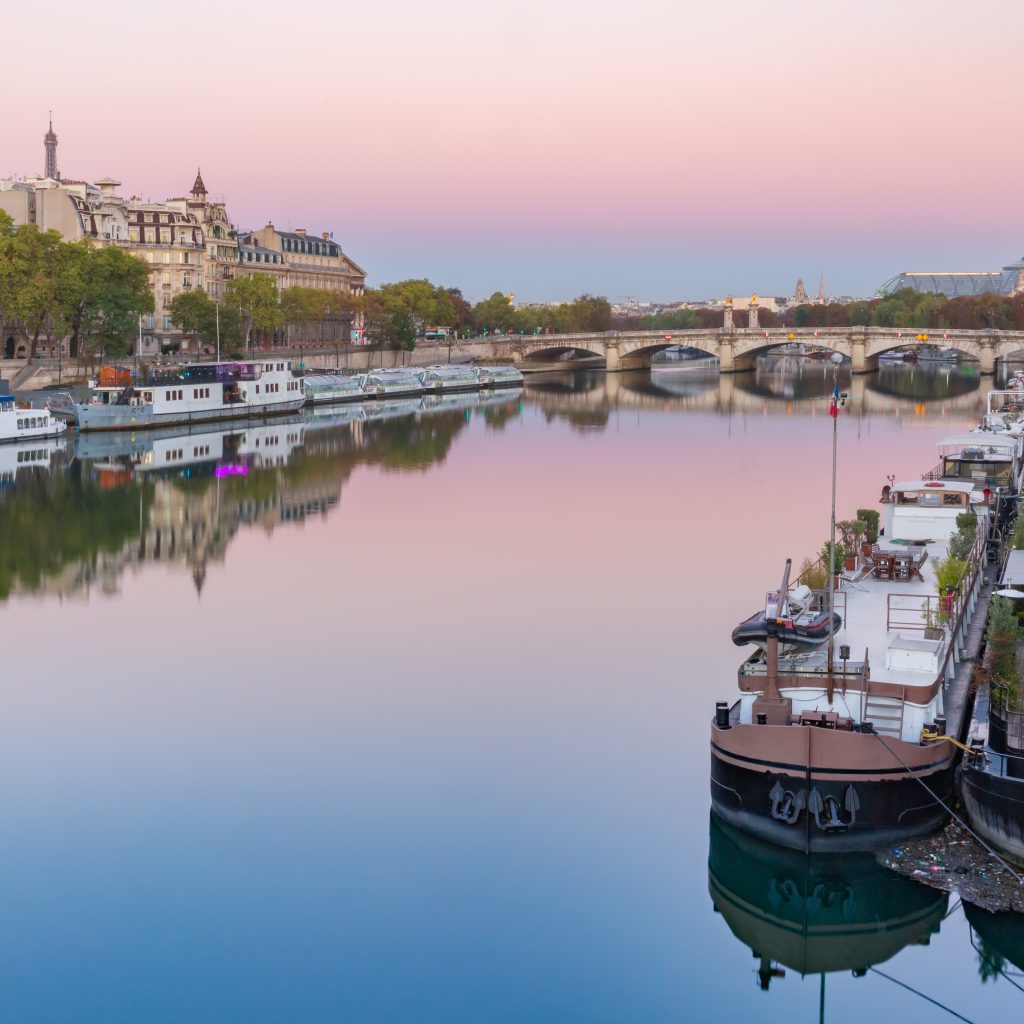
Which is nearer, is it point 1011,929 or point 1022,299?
point 1011,929

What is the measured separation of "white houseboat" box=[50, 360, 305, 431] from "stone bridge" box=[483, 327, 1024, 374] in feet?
133

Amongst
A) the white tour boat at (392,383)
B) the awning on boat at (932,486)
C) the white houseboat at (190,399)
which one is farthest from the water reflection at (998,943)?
Answer: the white tour boat at (392,383)

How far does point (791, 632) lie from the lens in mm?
15312

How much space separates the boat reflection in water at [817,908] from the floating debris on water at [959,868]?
121 millimetres

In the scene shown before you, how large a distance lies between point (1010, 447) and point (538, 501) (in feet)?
38.3

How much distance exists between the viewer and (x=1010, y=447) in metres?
33.2

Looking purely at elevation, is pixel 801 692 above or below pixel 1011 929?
above

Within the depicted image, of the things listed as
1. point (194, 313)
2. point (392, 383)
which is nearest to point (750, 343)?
point (392, 383)

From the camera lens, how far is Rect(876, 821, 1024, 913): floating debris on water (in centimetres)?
1291

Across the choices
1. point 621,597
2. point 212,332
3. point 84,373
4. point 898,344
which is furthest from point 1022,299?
point 621,597

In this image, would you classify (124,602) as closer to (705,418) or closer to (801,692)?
(801,692)

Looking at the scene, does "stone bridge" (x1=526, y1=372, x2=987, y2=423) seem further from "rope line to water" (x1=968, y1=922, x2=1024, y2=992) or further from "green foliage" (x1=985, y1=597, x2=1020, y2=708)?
"rope line to water" (x1=968, y1=922, x2=1024, y2=992)

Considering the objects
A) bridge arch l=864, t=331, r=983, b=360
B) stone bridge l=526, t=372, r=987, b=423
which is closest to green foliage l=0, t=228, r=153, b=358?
stone bridge l=526, t=372, r=987, b=423

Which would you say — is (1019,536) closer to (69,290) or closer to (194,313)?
(69,290)
